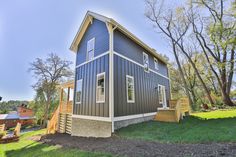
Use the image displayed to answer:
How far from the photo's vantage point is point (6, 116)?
3491 cm

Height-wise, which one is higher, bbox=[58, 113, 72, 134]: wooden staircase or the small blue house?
the small blue house

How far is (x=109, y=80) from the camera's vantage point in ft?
23.5

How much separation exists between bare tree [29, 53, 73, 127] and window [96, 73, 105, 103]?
20.5 m

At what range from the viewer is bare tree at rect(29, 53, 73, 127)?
24.7m

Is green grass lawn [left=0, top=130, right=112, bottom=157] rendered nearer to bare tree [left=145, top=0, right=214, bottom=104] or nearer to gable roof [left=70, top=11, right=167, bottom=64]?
gable roof [left=70, top=11, right=167, bottom=64]

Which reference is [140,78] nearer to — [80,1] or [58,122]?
[80,1]

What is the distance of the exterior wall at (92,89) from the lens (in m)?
7.33

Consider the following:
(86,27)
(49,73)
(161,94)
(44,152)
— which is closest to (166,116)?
(161,94)

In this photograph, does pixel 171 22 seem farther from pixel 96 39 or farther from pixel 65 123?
pixel 65 123

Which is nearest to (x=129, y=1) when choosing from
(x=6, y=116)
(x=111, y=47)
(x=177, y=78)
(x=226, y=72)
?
(x=111, y=47)

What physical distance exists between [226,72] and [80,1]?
1808 centimetres

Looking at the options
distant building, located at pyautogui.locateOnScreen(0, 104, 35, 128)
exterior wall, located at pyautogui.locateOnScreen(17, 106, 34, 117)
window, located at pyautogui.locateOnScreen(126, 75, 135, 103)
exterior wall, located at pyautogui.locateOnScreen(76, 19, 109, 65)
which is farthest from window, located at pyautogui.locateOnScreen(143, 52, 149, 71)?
exterior wall, located at pyautogui.locateOnScreen(17, 106, 34, 117)

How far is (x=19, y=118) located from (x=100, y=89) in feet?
127

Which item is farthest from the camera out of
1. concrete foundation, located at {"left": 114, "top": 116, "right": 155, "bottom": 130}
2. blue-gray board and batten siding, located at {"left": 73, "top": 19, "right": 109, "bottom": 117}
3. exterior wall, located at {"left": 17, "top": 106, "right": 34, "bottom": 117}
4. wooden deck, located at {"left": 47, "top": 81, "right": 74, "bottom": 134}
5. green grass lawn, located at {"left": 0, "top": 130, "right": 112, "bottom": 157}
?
exterior wall, located at {"left": 17, "top": 106, "right": 34, "bottom": 117}
